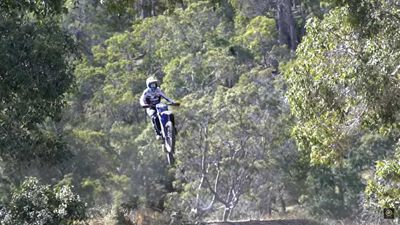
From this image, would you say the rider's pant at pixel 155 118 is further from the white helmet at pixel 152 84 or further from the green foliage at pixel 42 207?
the green foliage at pixel 42 207

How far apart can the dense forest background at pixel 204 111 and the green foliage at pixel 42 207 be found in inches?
1.0

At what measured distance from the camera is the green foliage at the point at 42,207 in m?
12.2

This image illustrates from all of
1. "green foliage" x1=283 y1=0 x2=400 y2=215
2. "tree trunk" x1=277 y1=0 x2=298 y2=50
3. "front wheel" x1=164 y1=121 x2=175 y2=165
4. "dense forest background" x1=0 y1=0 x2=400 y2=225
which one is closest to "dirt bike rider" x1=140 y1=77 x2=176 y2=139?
"front wheel" x1=164 y1=121 x2=175 y2=165

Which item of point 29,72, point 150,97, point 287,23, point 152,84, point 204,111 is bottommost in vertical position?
point 204,111

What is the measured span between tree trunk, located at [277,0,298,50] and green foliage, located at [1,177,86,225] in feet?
86.6

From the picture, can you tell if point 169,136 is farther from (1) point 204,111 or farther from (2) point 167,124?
(1) point 204,111

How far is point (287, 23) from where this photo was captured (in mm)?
38188

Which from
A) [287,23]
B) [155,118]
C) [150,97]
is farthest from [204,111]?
[287,23]

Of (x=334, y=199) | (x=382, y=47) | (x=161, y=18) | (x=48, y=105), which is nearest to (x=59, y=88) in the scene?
(x=48, y=105)

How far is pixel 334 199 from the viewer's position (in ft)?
89.6

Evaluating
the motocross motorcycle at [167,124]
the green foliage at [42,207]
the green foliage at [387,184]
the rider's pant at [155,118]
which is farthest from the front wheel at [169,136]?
the green foliage at [42,207]

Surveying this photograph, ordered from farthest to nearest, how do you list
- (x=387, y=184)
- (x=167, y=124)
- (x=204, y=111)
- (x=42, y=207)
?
(x=204, y=111)
(x=42, y=207)
(x=387, y=184)
(x=167, y=124)

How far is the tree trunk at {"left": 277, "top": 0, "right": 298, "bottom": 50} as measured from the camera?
3797 centimetres

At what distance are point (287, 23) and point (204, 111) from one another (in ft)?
53.1
